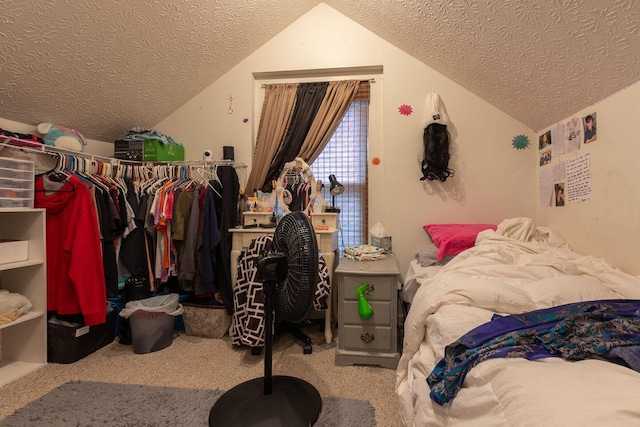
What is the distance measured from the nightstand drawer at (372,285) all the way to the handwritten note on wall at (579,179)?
48.9 inches

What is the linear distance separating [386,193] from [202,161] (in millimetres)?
1681

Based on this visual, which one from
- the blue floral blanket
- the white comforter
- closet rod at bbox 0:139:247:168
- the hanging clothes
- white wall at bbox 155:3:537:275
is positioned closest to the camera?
the white comforter

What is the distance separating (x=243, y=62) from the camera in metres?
2.78

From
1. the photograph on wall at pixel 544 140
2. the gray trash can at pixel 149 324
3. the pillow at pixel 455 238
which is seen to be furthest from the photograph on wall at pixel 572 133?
the gray trash can at pixel 149 324

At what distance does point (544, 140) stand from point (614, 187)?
84 centimetres

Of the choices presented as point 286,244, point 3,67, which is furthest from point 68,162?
point 286,244

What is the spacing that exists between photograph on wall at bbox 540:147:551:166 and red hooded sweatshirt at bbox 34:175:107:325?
127 inches

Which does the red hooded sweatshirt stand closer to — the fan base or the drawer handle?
the fan base

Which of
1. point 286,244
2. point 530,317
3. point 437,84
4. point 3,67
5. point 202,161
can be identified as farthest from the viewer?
point 202,161

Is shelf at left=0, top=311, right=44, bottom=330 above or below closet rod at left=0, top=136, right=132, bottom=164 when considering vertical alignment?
below

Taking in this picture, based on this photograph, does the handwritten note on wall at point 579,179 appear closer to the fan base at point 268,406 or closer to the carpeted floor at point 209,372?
the carpeted floor at point 209,372

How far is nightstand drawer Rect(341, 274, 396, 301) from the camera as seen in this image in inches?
72.7

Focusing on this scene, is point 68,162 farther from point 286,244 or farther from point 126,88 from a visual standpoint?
point 286,244

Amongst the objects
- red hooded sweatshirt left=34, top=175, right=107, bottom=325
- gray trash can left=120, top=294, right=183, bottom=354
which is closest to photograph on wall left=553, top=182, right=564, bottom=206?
gray trash can left=120, top=294, right=183, bottom=354
